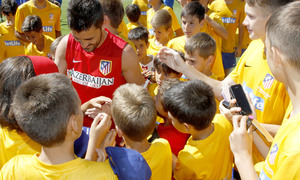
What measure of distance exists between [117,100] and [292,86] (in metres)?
1.22

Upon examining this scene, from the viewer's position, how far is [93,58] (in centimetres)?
288

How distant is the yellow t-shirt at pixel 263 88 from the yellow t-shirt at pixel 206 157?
380mm

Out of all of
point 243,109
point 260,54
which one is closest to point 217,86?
point 260,54

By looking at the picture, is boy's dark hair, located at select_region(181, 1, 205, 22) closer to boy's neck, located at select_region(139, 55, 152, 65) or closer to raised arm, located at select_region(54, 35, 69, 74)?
boy's neck, located at select_region(139, 55, 152, 65)

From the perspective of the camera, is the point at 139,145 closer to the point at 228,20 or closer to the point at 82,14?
the point at 82,14

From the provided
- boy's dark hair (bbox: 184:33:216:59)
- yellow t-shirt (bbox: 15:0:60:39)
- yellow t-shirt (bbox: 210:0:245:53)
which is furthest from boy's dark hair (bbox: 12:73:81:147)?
yellow t-shirt (bbox: 210:0:245:53)

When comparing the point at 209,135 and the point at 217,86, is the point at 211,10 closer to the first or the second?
the point at 217,86

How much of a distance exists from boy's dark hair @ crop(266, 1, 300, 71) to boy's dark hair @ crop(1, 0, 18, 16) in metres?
5.75

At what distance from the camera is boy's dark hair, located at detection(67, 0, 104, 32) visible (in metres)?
2.48

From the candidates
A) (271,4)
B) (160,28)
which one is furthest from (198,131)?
(160,28)

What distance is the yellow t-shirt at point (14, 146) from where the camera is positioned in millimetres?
1938

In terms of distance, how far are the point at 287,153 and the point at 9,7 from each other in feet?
20.4

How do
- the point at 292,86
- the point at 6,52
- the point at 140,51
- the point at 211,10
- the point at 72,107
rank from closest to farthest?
the point at 292,86 → the point at 72,107 → the point at 140,51 → the point at 6,52 → the point at 211,10

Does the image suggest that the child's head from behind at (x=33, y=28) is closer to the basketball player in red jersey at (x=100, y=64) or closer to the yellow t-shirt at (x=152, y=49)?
the yellow t-shirt at (x=152, y=49)
